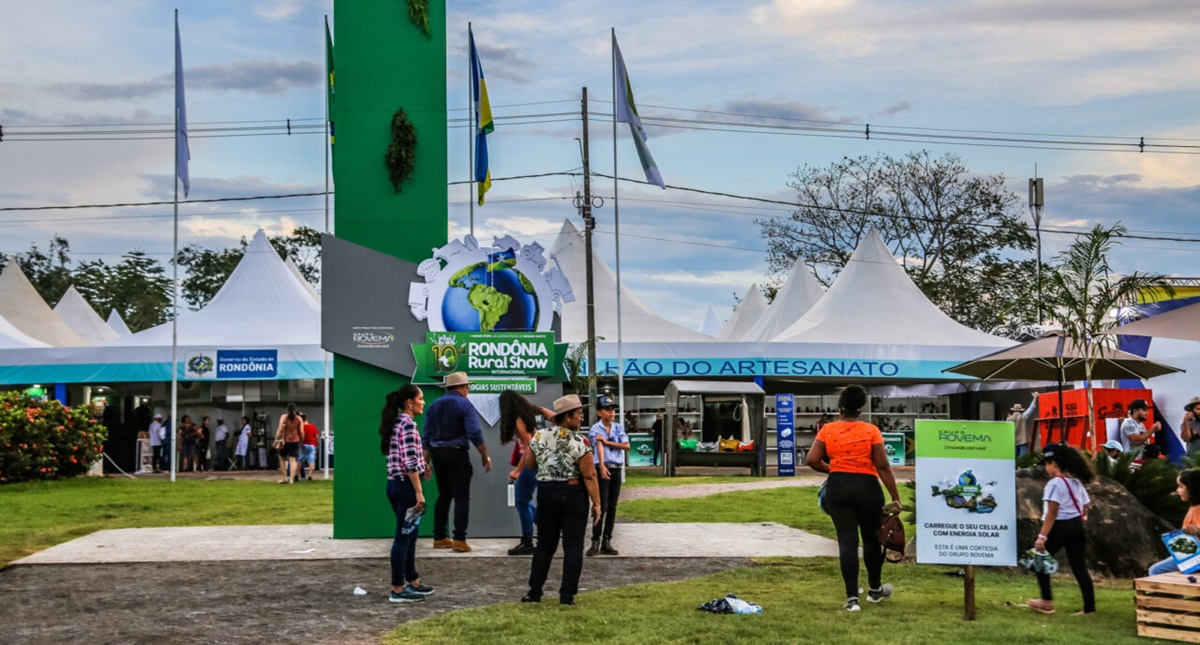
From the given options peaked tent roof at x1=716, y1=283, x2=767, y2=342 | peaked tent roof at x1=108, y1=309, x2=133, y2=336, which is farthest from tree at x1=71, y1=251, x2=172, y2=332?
peaked tent roof at x1=716, y1=283, x2=767, y2=342

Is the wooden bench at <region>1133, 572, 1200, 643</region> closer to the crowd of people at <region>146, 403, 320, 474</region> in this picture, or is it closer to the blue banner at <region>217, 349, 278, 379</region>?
the crowd of people at <region>146, 403, 320, 474</region>

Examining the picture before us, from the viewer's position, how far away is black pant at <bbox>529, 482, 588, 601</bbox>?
954 cm

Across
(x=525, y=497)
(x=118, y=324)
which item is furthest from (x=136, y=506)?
(x=118, y=324)

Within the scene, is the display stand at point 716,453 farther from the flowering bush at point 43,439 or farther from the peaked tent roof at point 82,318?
the peaked tent roof at point 82,318

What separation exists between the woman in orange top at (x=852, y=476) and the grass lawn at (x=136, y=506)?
793cm

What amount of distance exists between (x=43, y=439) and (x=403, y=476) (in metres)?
17.7

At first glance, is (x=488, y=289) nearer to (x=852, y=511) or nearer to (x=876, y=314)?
(x=852, y=511)

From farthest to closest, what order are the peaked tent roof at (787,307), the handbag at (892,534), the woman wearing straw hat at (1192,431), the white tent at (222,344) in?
1. the peaked tent roof at (787,307)
2. the white tent at (222,344)
3. the woman wearing straw hat at (1192,431)
4. the handbag at (892,534)

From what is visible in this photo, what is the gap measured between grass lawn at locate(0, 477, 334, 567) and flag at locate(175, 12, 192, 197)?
6.46 metres

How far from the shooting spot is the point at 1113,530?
12.0 m

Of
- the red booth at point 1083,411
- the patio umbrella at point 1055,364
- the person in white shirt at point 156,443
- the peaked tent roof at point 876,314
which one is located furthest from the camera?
the peaked tent roof at point 876,314

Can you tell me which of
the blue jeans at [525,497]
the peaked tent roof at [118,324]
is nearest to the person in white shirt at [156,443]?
the blue jeans at [525,497]

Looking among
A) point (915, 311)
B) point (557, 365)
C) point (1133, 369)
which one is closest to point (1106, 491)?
point (557, 365)

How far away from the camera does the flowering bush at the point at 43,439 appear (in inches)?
954
